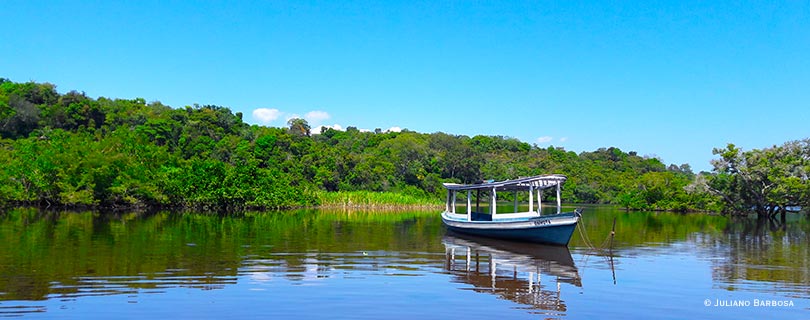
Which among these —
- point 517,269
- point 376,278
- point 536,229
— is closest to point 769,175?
point 536,229

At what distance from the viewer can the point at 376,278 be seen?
13547mm

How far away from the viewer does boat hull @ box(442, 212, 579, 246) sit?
2116 cm

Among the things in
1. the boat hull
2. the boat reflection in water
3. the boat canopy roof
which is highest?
the boat canopy roof

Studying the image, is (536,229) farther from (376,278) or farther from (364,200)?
(364,200)

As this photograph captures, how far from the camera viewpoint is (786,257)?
20.0 m

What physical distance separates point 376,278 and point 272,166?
5208 centimetres

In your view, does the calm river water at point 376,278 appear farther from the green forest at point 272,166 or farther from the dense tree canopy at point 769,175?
the dense tree canopy at point 769,175

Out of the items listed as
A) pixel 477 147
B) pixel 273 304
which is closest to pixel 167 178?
pixel 273 304

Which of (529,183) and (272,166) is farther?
(272,166)

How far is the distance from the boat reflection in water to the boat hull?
278 mm

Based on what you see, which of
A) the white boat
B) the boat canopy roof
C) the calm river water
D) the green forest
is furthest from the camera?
the green forest

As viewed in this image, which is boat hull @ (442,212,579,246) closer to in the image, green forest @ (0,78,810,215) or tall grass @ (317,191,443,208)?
green forest @ (0,78,810,215)

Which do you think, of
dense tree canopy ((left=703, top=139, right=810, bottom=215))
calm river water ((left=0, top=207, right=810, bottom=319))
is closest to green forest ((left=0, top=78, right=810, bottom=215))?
dense tree canopy ((left=703, top=139, right=810, bottom=215))

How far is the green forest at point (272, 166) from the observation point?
137 feet
